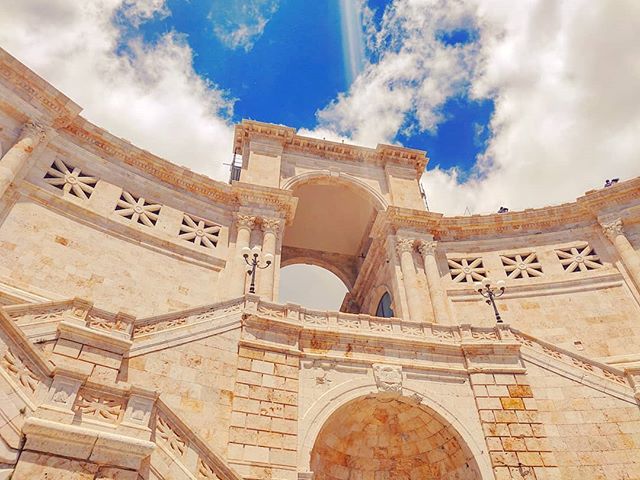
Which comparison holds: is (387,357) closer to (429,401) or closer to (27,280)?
(429,401)

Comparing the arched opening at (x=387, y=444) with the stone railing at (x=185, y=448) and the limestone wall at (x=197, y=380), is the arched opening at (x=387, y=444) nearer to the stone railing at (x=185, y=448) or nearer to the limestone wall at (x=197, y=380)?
the limestone wall at (x=197, y=380)

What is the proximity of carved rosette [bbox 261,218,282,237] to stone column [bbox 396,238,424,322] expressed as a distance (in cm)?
635

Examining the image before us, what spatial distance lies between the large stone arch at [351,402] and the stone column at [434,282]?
8604 millimetres

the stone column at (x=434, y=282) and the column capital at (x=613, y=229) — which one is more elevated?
the column capital at (x=613, y=229)

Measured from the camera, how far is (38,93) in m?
18.7

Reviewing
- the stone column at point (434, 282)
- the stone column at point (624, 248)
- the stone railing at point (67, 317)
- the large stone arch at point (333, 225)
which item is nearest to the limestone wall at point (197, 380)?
the stone railing at point (67, 317)

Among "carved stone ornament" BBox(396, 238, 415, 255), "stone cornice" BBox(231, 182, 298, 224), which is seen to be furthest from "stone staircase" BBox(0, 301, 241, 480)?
"carved stone ornament" BBox(396, 238, 415, 255)

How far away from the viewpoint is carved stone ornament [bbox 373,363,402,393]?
12740mm

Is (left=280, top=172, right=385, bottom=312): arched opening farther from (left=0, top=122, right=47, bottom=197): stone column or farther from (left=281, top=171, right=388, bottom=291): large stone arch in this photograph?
(left=0, top=122, right=47, bottom=197): stone column

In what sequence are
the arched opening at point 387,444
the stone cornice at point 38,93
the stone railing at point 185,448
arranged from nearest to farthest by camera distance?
the stone railing at point 185,448, the arched opening at point 387,444, the stone cornice at point 38,93

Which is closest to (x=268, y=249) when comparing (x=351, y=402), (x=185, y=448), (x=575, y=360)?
(x=351, y=402)

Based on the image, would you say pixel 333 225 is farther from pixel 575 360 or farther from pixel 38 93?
pixel 575 360

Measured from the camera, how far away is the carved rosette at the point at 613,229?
22.6m

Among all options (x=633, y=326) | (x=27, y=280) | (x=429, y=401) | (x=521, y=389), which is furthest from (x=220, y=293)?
(x=633, y=326)
